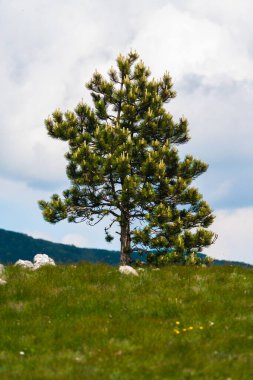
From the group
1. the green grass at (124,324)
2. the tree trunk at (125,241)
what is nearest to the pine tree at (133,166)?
the tree trunk at (125,241)

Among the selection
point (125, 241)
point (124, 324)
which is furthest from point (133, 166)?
point (124, 324)

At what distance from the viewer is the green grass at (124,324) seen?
10812 mm

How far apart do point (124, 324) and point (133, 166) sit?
92.9ft

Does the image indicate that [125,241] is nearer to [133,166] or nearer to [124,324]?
[133,166]

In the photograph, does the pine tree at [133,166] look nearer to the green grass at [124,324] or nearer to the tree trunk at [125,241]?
the tree trunk at [125,241]

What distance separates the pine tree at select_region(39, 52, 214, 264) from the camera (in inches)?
1467

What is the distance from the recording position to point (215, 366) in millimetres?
10695

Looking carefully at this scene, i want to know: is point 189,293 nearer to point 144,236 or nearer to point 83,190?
point 144,236

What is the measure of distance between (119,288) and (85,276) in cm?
196

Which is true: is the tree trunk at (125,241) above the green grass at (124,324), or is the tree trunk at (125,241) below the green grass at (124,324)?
above

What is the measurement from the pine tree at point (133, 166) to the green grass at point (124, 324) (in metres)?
18.4

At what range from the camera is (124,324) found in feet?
44.0

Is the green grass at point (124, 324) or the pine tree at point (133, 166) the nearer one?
the green grass at point (124, 324)

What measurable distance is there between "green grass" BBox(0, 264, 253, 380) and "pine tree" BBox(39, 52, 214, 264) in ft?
60.5
